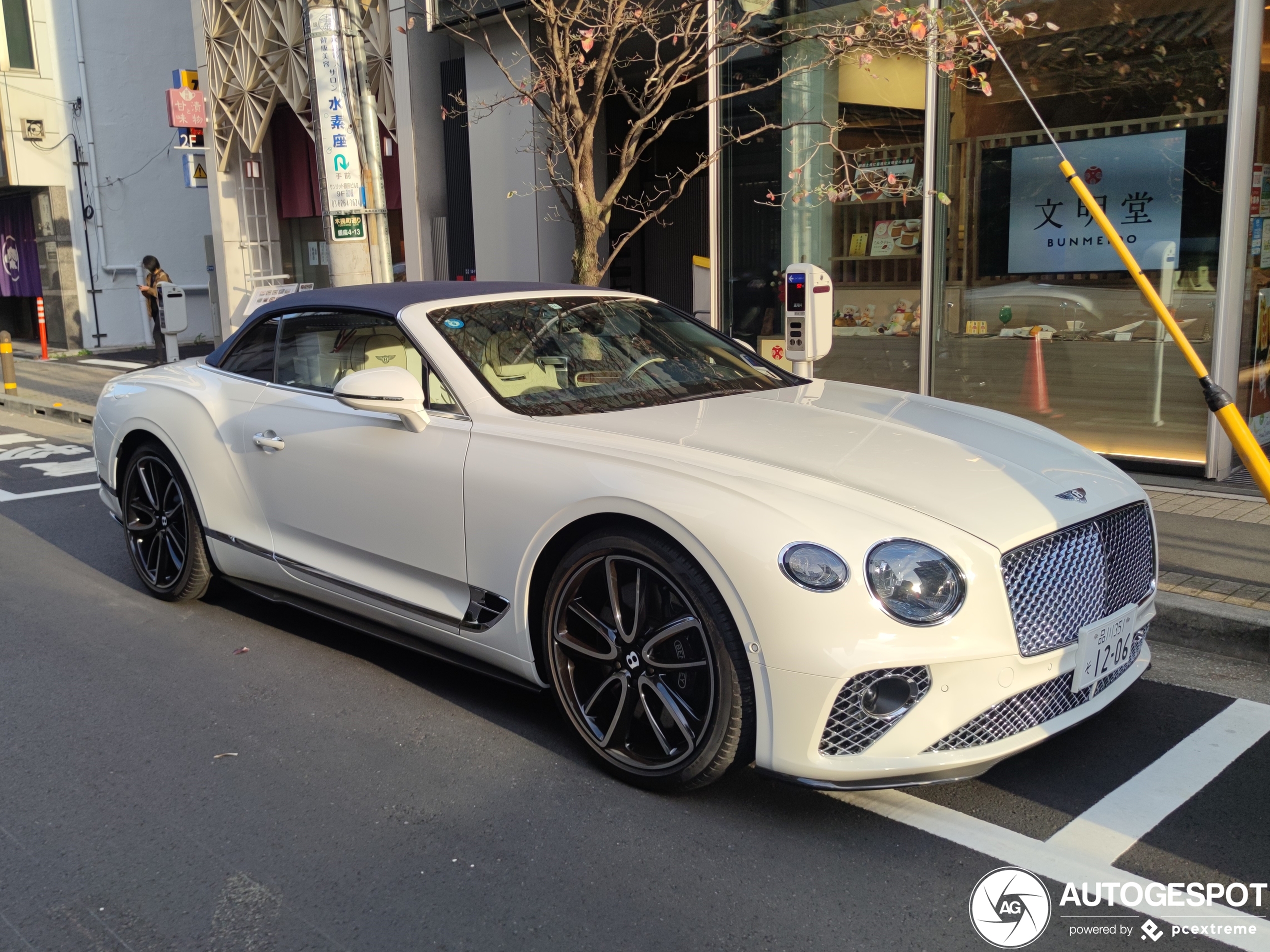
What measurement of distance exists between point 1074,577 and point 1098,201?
5.86m

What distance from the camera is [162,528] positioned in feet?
18.2

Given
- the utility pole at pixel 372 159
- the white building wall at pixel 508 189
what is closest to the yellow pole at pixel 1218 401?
the utility pole at pixel 372 159

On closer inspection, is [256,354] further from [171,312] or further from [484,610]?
[171,312]

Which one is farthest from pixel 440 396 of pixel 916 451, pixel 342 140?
pixel 342 140

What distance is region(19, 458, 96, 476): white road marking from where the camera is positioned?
376 inches

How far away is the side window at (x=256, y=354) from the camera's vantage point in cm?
509

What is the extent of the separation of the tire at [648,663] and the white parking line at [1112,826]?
517 mm

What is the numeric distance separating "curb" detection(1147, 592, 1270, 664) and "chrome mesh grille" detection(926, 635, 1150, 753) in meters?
1.71

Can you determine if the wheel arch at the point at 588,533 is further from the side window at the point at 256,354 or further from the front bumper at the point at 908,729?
the side window at the point at 256,354

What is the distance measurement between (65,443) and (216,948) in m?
9.73

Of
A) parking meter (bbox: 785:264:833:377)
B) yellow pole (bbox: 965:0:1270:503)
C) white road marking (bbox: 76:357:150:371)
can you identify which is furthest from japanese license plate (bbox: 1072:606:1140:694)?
white road marking (bbox: 76:357:150:371)

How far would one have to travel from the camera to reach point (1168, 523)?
644 cm

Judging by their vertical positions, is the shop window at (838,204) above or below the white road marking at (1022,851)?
above

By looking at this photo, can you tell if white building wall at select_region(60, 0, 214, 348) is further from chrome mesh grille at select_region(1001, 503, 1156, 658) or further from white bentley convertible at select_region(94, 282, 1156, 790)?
chrome mesh grille at select_region(1001, 503, 1156, 658)
